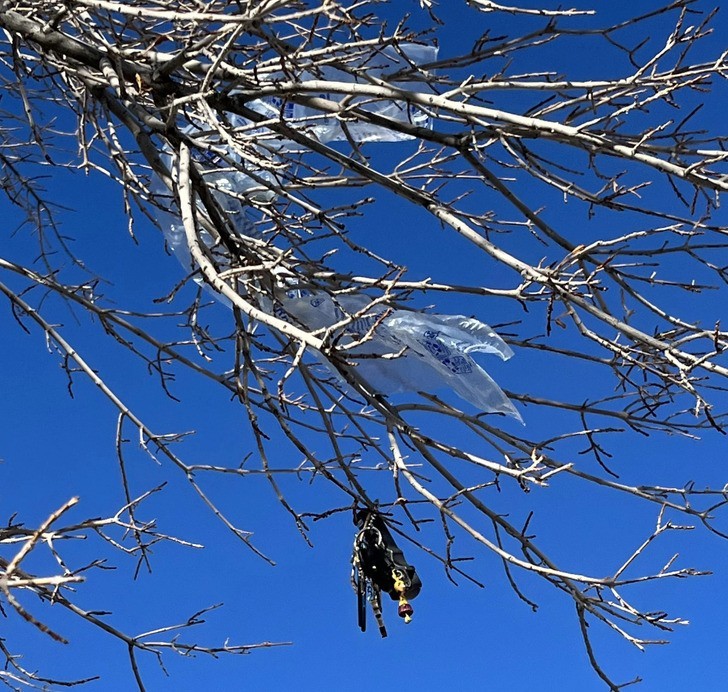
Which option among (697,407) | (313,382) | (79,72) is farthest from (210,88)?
(697,407)

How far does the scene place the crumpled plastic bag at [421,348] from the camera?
3303 millimetres

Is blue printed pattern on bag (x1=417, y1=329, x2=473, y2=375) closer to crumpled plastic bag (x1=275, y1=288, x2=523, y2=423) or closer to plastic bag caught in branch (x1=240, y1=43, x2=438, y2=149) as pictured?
crumpled plastic bag (x1=275, y1=288, x2=523, y2=423)

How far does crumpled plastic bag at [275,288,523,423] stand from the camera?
330cm

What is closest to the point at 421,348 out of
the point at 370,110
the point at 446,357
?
the point at 446,357

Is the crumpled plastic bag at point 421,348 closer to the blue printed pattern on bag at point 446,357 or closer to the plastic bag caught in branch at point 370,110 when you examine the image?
→ the blue printed pattern on bag at point 446,357

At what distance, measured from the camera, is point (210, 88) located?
300 cm

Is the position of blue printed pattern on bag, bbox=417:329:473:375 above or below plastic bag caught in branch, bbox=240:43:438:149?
below

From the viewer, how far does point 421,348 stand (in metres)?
3.29

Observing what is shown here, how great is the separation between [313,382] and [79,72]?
56.0 inches

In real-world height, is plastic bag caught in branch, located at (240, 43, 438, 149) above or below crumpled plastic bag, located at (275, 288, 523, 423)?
above

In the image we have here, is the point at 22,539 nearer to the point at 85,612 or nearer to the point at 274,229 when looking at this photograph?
the point at 85,612

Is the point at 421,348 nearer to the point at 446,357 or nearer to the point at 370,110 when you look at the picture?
the point at 446,357

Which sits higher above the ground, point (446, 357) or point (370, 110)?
point (370, 110)

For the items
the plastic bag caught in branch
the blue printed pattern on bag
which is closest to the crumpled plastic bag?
the blue printed pattern on bag
